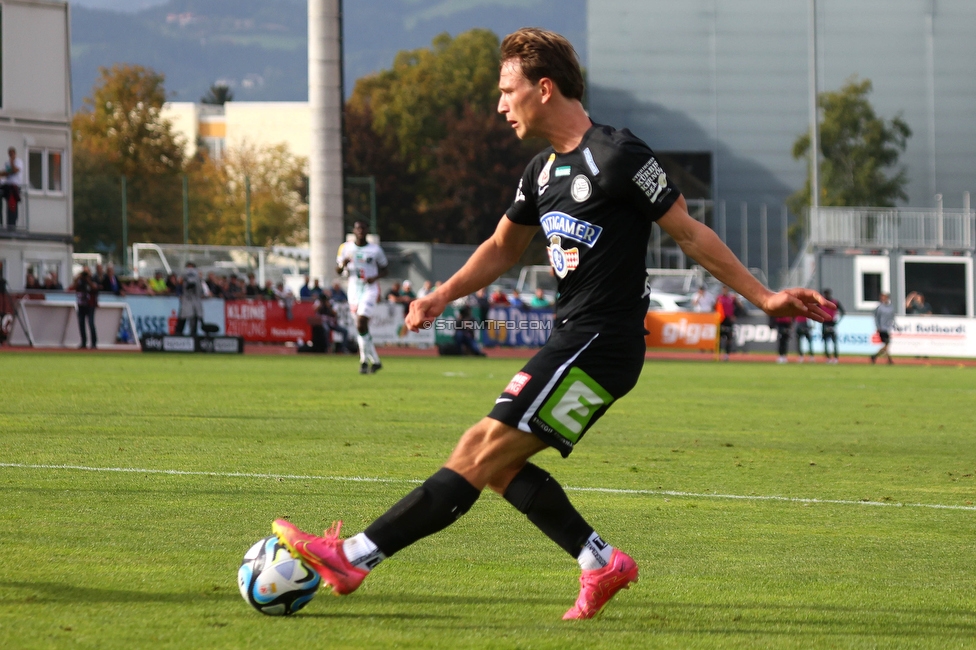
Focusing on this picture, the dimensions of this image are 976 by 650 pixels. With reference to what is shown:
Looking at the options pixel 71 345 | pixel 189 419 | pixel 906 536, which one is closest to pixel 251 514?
pixel 906 536

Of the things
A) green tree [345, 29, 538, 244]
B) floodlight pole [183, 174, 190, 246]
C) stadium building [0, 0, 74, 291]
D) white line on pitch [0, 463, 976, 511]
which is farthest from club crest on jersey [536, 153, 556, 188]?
green tree [345, 29, 538, 244]

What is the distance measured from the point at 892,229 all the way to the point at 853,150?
20582 millimetres

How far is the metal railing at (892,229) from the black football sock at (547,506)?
45028mm

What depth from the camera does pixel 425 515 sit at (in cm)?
486

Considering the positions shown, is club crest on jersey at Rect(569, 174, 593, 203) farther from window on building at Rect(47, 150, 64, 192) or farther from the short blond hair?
window on building at Rect(47, 150, 64, 192)

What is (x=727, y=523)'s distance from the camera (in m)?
7.29

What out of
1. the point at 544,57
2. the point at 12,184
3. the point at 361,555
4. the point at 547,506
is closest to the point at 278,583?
the point at 361,555

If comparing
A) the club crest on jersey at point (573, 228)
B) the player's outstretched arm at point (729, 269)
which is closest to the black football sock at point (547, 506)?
the club crest on jersey at point (573, 228)

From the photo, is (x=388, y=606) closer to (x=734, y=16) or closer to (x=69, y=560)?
(x=69, y=560)

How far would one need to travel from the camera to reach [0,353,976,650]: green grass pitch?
477 cm

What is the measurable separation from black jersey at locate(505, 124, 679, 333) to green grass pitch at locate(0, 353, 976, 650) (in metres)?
1.14

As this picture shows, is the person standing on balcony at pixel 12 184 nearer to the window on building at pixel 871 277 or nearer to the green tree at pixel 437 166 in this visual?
the window on building at pixel 871 277

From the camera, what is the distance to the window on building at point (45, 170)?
40.9 m

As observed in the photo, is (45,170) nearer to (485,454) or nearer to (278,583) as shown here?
(278,583)
